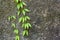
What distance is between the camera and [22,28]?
233 cm

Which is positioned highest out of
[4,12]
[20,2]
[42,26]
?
[20,2]

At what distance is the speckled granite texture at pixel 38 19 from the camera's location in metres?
2.27

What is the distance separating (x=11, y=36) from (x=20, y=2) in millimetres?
518

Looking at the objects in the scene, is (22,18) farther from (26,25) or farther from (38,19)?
(38,19)

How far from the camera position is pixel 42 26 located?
2.29m

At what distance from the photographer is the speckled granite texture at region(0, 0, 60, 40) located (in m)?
2.27

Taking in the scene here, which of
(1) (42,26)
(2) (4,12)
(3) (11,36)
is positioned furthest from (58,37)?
(2) (4,12)

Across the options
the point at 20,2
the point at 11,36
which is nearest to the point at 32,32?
the point at 11,36

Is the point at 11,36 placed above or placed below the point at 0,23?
below

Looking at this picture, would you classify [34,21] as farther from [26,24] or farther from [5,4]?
[5,4]

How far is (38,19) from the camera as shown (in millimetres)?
2301

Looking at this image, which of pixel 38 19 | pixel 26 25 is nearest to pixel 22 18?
pixel 26 25

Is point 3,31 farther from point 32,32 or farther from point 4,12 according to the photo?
point 32,32

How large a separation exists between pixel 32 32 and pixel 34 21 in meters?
0.16
